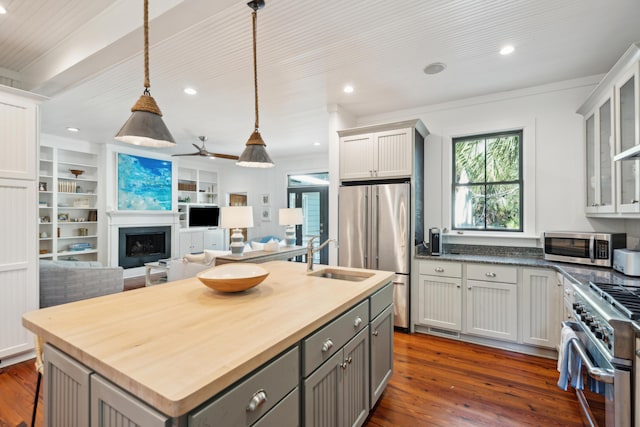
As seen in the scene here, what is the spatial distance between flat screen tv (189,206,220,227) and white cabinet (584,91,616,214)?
7659mm

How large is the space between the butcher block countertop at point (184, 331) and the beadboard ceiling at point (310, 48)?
174 centimetres

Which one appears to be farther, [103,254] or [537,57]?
[103,254]

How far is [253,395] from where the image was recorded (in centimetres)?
97

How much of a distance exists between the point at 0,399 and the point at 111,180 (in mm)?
4753

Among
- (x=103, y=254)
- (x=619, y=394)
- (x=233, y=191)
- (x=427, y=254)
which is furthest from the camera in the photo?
(x=233, y=191)

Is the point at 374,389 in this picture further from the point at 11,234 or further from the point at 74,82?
the point at 74,82

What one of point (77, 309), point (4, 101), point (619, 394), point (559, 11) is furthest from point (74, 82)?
point (619, 394)

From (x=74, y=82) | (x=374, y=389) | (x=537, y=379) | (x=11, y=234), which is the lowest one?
(x=537, y=379)

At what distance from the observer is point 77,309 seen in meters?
1.40

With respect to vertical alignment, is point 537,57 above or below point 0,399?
above

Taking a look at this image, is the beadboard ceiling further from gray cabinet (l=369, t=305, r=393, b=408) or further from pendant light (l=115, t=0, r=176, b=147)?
gray cabinet (l=369, t=305, r=393, b=408)

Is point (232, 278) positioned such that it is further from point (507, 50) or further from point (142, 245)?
point (142, 245)

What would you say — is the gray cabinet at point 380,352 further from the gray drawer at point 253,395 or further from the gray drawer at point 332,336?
the gray drawer at point 253,395

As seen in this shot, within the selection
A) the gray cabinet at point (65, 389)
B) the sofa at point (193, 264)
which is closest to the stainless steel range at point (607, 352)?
the gray cabinet at point (65, 389)
